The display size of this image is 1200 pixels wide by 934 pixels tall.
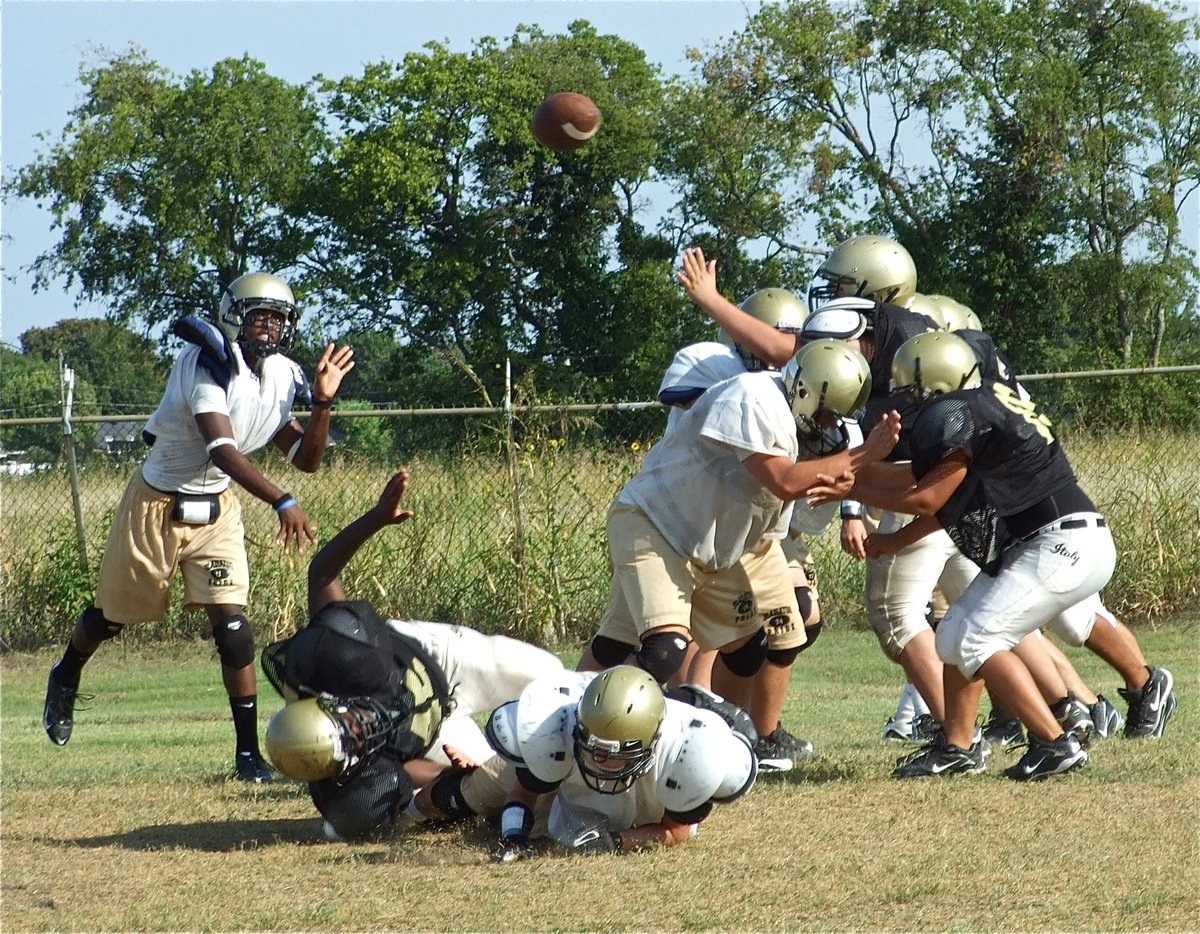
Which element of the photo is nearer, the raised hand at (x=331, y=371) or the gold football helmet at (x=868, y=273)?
the gold football helmet at (x=868, y=273)

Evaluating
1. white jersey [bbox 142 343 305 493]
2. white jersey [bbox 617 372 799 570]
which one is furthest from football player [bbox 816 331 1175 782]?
white jersey [bbox 142 343 305 493]

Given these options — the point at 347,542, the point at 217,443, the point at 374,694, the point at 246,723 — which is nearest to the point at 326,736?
the point at 374,694

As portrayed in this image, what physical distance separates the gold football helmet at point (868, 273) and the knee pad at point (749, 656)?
1.60 m

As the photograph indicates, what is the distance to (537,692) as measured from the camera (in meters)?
5.29

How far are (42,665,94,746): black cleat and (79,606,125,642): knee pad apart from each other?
33 cm

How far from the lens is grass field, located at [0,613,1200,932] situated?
4.61 metres

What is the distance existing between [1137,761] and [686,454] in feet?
7.72

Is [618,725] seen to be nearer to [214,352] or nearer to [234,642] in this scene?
[234,642]

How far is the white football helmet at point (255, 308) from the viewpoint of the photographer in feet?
24.2

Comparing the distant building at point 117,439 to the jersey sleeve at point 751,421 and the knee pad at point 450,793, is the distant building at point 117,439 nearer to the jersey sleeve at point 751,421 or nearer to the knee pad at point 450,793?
the knee pad at point 450,793

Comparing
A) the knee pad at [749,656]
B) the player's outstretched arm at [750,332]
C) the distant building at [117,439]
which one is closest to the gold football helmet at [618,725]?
the knee pad at [749,656]

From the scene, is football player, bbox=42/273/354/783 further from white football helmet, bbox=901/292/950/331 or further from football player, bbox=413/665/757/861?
white football helmet, bbox=901/292/950/331

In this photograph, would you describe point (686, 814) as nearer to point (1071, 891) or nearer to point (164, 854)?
point (1071, 891)

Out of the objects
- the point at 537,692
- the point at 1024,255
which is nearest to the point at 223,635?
the point at 537,692
